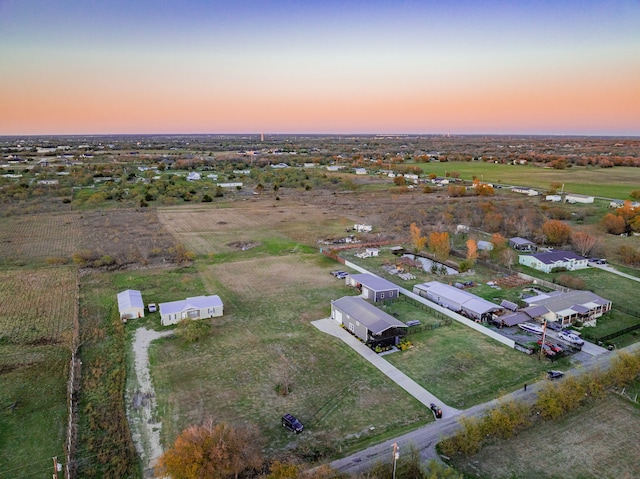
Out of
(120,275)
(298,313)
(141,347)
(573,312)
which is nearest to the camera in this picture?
(141,347)

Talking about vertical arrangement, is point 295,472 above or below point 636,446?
above

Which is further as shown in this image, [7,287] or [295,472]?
[7,287]

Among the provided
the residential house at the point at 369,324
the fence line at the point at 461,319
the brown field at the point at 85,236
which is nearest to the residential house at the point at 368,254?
the fence line at the point at 461,319

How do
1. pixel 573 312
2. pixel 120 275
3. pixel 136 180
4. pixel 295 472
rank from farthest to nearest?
pixel 136 180
pixel 120 275
pixel 573 312
pixel 295 472

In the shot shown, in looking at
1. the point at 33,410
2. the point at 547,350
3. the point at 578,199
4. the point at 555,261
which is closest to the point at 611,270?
the point at 555,261

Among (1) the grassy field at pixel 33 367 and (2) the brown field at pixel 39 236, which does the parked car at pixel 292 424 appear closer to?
(1) the grassy field at pixel 33 367

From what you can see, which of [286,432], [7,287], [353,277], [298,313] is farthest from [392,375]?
[7,287]

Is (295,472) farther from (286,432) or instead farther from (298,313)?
(298,313)
